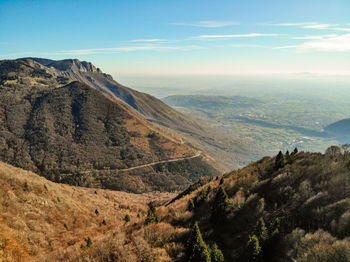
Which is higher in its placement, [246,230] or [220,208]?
[220,208]

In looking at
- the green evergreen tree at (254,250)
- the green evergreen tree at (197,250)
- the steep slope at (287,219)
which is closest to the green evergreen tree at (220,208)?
the steep slope at (287,219)

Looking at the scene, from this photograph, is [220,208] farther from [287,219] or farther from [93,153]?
[93,153]

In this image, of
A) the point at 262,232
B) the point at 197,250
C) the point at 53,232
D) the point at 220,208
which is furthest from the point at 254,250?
Result: the point at 53,232

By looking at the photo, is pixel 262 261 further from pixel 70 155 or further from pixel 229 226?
pixel 70 155

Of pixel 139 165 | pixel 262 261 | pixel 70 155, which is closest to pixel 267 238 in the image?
pixel 262 261

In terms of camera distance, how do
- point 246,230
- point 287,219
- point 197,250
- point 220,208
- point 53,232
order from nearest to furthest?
1. point 197,250
2. point 287,219
3. point 246,230
4. point 220,208
5. point 53,232

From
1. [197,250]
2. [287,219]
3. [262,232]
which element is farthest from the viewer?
[287,219]

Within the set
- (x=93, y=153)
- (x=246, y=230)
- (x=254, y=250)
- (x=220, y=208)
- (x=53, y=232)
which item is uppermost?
(x=254, y=250)

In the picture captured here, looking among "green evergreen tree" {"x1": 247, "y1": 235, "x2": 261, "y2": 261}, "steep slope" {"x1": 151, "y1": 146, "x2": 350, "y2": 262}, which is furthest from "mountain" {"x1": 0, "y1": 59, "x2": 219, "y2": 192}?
"green evergreen tree" {"x1": 247, "y1": 235, "x2": 261, "y2": 261}

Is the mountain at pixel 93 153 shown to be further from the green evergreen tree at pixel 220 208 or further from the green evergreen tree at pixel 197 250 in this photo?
the green evergreen tree at pixel 197 250

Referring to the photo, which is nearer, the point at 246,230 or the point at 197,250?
the point at 197,250
